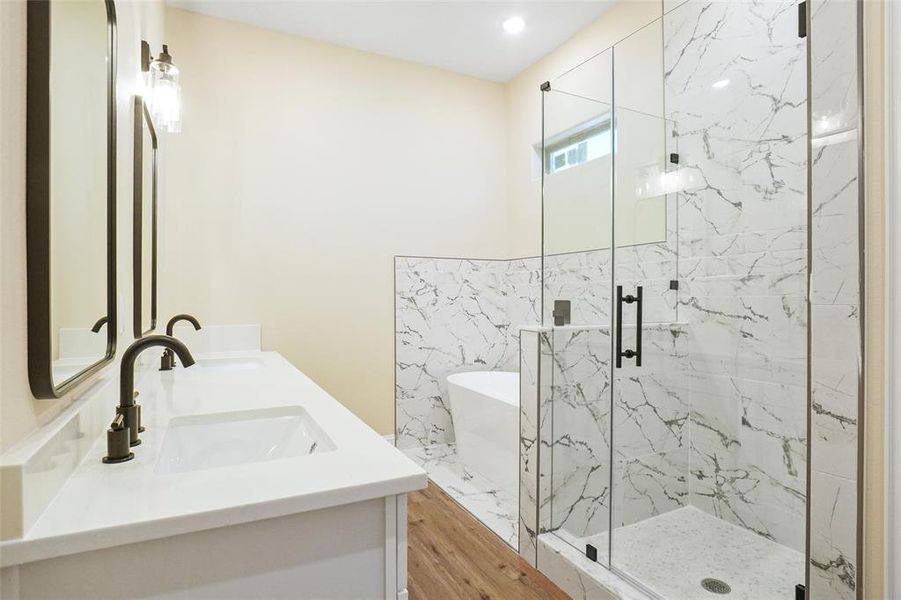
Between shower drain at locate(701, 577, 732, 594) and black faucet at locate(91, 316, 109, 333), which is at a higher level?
black faucet at locate(91, 316, 109, 333)

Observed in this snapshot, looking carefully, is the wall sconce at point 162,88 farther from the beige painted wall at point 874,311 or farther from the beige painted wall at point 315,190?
the beige painted wall at point 874,311

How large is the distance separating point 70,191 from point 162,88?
4.20 ft

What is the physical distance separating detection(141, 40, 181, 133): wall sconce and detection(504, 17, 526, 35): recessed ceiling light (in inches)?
83.5

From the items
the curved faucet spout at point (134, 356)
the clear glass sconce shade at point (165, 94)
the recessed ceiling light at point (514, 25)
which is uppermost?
the recessed ceiling light at point (514, 25)

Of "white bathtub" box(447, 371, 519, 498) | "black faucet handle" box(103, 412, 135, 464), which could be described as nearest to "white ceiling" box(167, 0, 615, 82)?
"white bathtub" box(447, 371, 519, 498)

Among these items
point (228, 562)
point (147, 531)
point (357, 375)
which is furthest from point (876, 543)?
point (357, 375)

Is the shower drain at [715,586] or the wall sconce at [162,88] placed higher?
the wall sconce at [162,88]

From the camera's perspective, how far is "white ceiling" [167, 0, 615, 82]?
9.66 feet

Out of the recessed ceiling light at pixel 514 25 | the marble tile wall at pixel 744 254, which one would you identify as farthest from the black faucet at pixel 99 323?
the recessed ceiling light at pixel 514 25

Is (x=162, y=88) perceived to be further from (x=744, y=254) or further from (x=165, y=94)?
(x=744, y=254)

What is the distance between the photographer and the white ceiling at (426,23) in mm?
2943

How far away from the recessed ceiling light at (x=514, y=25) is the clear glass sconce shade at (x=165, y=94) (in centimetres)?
212

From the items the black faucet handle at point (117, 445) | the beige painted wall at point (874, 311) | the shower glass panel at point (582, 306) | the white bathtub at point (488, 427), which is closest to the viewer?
the black faucet handle at point (117, 445)

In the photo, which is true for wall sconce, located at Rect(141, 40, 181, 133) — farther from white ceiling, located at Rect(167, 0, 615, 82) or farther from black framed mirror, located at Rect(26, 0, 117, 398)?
white ceiling, located at Rect(167, 0, 615, 82)
